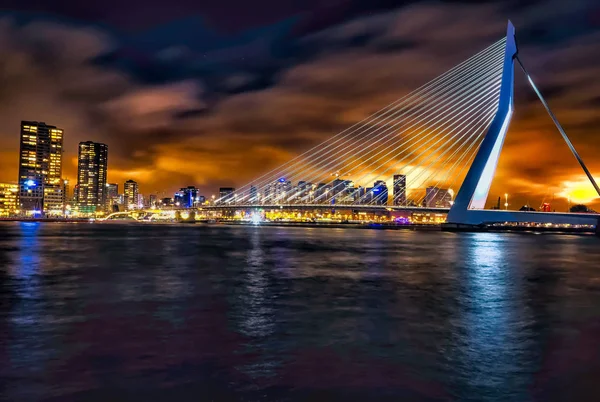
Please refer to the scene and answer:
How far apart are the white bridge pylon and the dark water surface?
3218 cm

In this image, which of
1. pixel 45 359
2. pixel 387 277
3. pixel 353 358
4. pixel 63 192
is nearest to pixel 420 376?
pixel 353 358

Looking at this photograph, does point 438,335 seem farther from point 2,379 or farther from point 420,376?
point 2,379

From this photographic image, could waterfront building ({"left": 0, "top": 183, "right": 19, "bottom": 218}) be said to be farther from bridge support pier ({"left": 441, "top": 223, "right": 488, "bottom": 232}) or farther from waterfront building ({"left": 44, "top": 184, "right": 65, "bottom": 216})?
bridge support pier ({"left": 441, "top": 223, "right": 488, "bottom": 232})

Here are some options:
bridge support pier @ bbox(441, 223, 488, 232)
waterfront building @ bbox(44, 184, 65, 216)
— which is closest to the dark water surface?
bridge support pier @ bbox(441, 223, 488, 232)

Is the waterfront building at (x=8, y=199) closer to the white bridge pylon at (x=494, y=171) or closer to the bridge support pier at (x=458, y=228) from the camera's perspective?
the bridge support pier at (x=458, y=228)

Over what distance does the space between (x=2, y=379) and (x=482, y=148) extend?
49.0m

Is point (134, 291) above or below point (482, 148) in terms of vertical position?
below

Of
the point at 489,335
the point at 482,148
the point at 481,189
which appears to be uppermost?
the point at 482,148

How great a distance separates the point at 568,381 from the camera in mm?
6738

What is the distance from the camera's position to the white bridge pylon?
4925 centimetres

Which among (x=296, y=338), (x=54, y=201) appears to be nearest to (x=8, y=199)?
(x=54, y=201)

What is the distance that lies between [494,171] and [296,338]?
151 feet

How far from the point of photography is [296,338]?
9.11 meters

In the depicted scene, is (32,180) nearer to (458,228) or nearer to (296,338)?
(458,228)
